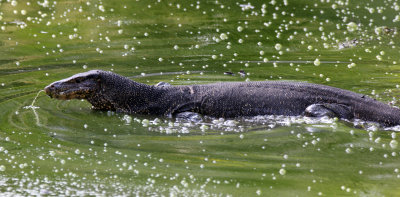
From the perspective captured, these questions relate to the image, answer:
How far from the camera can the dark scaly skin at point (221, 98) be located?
27.7 feet

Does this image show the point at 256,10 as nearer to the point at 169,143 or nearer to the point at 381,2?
the point at 381,2

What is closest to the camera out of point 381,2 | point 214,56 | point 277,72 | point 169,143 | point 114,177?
point 114,177

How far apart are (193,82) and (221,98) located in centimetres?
156

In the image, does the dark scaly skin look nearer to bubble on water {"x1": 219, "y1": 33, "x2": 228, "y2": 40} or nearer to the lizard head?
the lizard head

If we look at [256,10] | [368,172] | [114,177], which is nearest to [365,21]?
[256,10]

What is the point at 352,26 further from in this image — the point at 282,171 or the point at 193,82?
the point at 282,171

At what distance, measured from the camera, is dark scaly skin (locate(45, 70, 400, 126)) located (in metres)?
8.45

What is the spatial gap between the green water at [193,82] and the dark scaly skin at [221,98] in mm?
283

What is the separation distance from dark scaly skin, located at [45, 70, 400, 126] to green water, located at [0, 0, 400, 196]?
28 cm

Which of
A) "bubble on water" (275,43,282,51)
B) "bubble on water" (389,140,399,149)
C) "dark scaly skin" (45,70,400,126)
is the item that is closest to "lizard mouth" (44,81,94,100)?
"dark scaly skin" (45,70,400,126)

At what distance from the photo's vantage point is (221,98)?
879 centimetres

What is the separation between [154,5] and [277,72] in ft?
18.1

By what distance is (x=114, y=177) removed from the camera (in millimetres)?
6062

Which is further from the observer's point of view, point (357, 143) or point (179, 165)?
point (357, 143)
